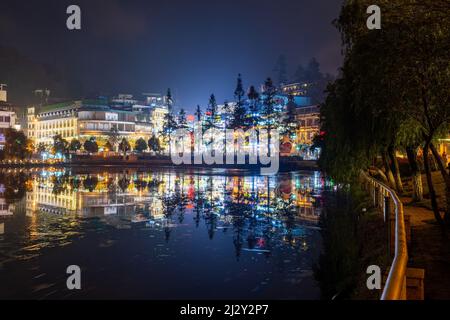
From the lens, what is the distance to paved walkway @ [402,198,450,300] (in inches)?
356

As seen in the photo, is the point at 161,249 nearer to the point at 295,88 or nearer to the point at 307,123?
the point at 307,123

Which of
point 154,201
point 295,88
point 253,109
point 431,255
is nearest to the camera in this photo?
point 431,255

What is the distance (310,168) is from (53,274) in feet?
209

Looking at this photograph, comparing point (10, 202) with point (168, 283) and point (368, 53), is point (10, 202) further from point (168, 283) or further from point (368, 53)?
point (368, 53)

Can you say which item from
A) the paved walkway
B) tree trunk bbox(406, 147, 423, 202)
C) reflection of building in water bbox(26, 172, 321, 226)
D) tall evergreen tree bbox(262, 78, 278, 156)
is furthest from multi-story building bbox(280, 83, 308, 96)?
the paved walkway

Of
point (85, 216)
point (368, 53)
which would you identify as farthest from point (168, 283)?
point (85, 216)

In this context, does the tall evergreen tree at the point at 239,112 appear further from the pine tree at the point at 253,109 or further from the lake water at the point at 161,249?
the lake water at the point at 161,249

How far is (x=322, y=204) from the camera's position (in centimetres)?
2889

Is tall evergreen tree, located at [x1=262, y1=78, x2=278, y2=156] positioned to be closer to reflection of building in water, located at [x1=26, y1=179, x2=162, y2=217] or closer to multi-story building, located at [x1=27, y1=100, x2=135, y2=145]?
reflection of building in water, located at [x1=26, y1=179, x2=162, y2=217]

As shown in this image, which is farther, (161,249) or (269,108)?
(269,108)

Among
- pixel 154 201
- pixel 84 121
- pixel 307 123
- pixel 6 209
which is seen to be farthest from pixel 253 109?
pixel 84 121

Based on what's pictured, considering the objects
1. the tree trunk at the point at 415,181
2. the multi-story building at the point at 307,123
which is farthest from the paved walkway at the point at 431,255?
the multi-story building at the point at 307,123

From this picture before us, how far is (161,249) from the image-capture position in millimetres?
15977

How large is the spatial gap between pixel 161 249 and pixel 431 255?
8.73 meters
